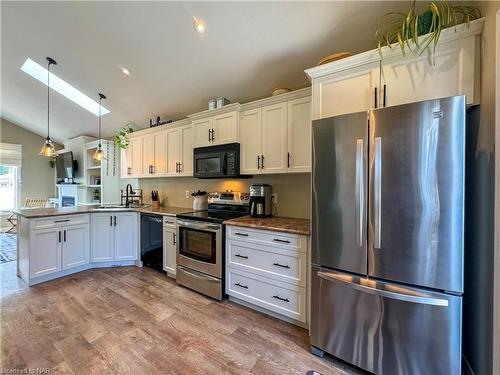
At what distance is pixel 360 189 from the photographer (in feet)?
4.89

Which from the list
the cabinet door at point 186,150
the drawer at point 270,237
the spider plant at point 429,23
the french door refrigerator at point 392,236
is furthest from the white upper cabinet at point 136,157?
the spider plant at point 429,23

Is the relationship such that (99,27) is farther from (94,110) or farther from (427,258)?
(427,258)

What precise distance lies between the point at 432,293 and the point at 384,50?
5.46 ft

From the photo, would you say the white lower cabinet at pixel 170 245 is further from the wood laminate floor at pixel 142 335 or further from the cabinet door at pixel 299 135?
the cabinet door at pixel 299 135

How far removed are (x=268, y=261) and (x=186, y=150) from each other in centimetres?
216

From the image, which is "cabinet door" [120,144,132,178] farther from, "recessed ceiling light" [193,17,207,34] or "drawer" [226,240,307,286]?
"drawer" [226,240,307,286]

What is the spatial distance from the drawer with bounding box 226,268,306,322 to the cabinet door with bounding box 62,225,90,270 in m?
2.42

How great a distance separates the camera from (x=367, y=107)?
1.67 meters

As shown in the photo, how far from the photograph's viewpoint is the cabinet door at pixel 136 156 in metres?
4.09

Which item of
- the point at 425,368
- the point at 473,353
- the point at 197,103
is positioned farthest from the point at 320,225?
the point at 197,103

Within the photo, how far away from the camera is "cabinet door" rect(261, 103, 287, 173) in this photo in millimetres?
2459

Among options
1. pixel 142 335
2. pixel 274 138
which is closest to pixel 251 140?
pixel 274 138

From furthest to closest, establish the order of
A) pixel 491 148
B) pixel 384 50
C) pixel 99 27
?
pixel 99 27, pixel 384 50, pixel 491 148

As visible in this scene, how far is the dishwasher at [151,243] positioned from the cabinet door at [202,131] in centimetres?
137
